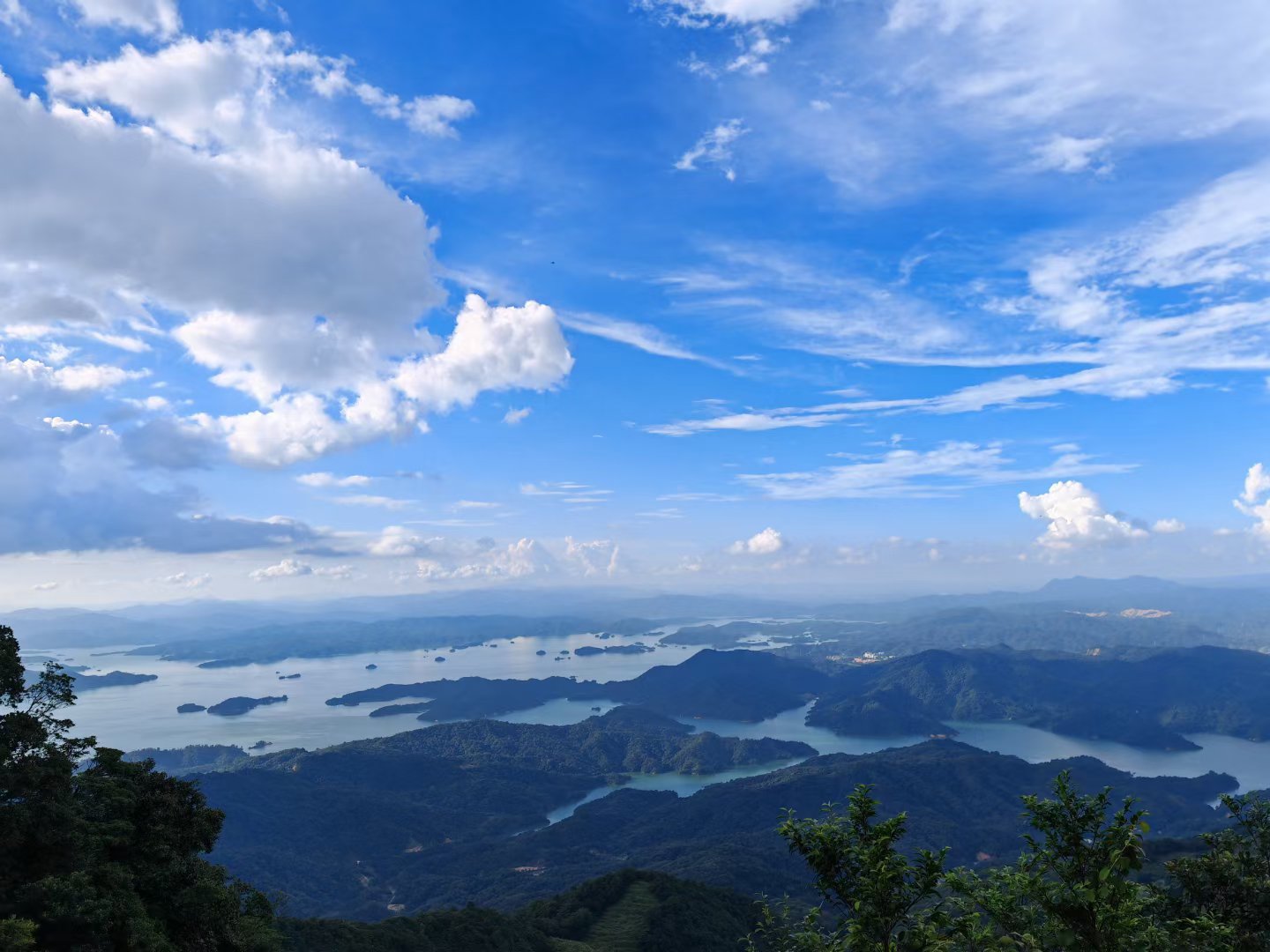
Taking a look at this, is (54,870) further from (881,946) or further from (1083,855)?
(1083,855)

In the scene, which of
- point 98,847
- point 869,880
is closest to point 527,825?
point 98,847

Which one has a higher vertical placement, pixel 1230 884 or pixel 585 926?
pixel 1230 884

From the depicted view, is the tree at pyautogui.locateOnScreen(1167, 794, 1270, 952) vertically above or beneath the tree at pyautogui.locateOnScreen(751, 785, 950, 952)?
beneath

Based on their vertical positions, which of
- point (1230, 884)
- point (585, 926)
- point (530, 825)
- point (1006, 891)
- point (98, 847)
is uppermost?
point (1006, 891)

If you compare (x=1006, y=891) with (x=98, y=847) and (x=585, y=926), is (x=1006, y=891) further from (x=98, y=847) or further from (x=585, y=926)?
(x=585, y=926)

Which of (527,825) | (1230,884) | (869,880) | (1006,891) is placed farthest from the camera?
(527,825)

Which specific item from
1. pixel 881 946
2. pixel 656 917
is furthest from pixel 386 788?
pixel 881 946

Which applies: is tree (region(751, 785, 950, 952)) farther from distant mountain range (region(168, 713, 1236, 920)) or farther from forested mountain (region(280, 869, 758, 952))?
distant mountain range (region(168, 713, 1236, 920))

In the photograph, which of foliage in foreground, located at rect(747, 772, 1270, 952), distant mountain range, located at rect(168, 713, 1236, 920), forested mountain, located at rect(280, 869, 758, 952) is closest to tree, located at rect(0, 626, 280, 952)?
foliage in foreground, located at rect(747, 772, 1270, 952)

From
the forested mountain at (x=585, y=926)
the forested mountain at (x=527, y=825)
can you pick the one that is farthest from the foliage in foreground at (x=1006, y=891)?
the forested mountain at (x=527, y=825)

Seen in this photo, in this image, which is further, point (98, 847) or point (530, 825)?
point (530, 825)
